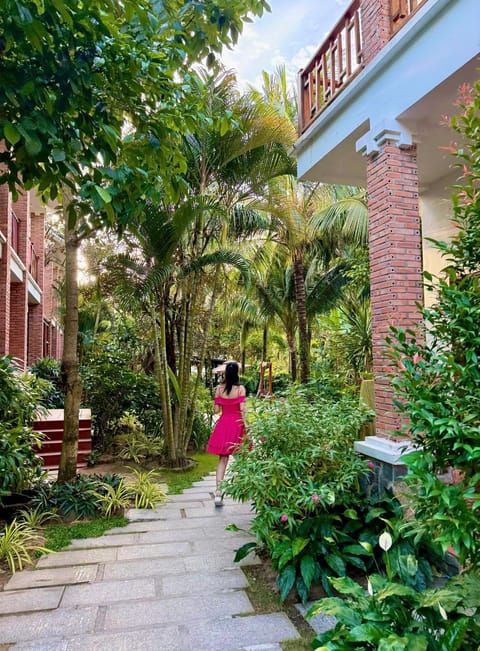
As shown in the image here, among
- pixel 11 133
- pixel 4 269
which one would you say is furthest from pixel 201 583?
pixel 4 269

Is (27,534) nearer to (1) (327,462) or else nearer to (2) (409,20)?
(1) (327,462)

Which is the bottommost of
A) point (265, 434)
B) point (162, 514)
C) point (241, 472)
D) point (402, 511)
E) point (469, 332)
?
point (162, 514)

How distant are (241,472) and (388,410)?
153 centimetres

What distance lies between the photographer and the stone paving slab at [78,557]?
3729 mm

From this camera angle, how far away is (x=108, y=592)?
3.22m

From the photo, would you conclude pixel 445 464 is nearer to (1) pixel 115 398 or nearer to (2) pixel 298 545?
(2) pixel 298 545

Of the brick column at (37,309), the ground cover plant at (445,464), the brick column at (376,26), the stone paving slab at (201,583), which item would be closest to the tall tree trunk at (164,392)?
the stone paving slab at (201,583)

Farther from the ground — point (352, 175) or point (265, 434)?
point (352, 175)

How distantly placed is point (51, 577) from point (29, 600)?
0.36 meters

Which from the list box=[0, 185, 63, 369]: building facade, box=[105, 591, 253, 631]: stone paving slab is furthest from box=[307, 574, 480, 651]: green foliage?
box=[0, 185, 63, 369]: building facade

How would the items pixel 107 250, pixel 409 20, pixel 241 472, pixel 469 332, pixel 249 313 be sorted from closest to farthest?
pixel 469 332 → pixel 241 472 → pixel 409 20 → pixel 107 250 → pixel 249 313

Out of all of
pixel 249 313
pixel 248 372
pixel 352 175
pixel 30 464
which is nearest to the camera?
pixel 30 464

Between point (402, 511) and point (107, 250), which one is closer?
point (402, 511)

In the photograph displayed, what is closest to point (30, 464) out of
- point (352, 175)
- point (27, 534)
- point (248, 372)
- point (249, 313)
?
point (27, 534)
